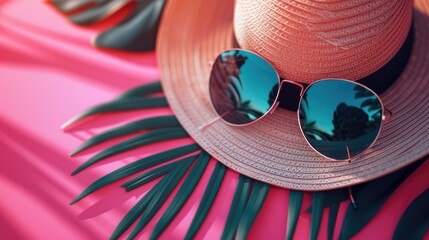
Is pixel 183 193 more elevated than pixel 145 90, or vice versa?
pixel 145 90

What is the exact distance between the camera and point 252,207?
0.85 metres

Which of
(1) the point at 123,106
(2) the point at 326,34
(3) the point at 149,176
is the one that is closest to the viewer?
(2) the point at 326,34

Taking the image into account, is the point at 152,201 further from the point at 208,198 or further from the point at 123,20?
the point at 123,20

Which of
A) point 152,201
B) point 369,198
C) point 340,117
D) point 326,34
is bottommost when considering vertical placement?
point 152,201

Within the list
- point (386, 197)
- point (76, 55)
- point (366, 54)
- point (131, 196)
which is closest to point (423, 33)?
point (366, 54)

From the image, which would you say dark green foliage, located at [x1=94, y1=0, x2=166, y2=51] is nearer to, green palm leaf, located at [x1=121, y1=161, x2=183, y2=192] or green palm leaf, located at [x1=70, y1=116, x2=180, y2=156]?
green palm leaf, located at [x1=70, y1=116, x2=180, y2=156]

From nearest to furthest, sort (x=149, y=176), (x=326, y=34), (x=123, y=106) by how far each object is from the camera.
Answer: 1. (x=326, y=34)
2. (x=149, y=176)
3. (x=123, y=106)

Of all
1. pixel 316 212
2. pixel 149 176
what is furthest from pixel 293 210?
pixel 149 176

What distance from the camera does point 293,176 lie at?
852 millimetres

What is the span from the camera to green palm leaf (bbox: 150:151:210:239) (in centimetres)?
85

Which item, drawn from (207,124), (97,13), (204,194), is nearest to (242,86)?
(207,124)

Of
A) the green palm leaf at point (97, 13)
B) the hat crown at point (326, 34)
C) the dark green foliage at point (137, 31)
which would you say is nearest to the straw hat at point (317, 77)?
the hat crown at point (326, 34)

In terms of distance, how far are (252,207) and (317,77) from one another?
0.79 ft

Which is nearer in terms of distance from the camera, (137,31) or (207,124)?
(207,124)
